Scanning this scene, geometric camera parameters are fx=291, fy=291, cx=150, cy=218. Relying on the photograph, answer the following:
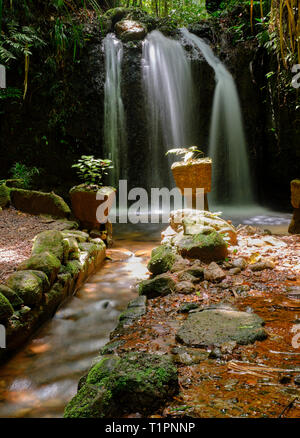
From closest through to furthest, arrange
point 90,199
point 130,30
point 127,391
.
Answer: point 127,391, point 90,199, point 130,30

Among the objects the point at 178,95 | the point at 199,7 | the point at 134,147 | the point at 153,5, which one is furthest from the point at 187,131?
the point at 153,5

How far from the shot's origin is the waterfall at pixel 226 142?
11.0 metres

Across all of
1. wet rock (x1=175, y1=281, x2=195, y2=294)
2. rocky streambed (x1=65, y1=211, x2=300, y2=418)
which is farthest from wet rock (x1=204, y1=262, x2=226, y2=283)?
wet rock (x1=175, y1=281, x2=195, y2=294)

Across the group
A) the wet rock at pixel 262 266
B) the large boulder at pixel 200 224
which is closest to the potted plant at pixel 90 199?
the large boulder at pixel 200 224

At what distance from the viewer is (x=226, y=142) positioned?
11180 mm

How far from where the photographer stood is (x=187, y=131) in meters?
11.1

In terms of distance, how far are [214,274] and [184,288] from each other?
0.45 m

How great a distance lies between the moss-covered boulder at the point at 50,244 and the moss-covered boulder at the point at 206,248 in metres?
1.57

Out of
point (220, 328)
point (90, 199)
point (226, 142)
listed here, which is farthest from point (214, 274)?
point (226, 142)

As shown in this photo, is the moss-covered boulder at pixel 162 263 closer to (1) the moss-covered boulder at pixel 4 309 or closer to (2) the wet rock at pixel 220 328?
(2) the wet rock at pixel 220 328

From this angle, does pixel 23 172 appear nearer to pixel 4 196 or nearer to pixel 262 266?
pixel 4 196

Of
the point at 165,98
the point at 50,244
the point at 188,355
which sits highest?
the point at 165,98
